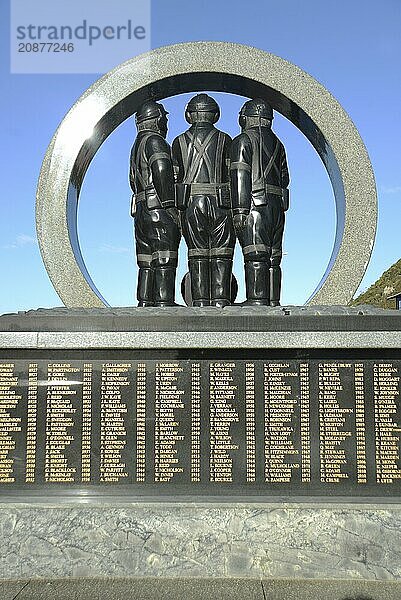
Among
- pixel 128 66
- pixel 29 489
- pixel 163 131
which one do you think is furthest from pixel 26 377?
pixel 128 66

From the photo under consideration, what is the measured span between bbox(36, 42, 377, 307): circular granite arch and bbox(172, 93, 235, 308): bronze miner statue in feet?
3.84

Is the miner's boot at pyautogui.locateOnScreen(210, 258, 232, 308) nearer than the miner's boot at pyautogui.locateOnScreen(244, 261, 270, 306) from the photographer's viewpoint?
No

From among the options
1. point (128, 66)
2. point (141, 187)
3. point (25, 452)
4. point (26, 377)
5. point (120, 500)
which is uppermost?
point (128, 66)

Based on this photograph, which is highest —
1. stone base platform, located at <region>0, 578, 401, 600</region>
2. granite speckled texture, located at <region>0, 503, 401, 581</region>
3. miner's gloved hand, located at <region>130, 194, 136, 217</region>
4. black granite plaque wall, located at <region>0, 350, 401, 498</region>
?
miner's gloved hand, located at <region>130, 194, 136, 217</region>

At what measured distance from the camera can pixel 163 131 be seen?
7156 mm

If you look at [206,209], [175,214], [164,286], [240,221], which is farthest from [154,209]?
[240,221]

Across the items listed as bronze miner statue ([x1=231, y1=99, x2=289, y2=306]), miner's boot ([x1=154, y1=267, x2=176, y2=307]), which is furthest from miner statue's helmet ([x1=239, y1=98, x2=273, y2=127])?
miner's boot ([x1=154, y1=267, x2=176, y2=307])

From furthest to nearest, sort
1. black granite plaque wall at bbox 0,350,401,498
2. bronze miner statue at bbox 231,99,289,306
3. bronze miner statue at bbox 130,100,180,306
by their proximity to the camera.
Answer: bronze miner statue at bbox 130,100,180,306 < bronze miner statue at bbox 231,99,289,306 < black granite plaque wall at bbox 0,350,401,498

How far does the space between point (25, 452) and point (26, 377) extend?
0.68 m

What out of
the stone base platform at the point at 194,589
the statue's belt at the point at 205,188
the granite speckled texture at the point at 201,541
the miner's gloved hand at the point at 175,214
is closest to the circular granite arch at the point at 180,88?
the miner's gloved hand at the point at 175,214

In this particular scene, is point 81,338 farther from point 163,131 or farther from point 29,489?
point 163,131

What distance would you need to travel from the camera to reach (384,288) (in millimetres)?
39688

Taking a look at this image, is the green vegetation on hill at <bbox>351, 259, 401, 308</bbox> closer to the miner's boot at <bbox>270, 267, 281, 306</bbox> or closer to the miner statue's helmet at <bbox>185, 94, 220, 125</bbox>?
the miner's boot at <bbox>270, 267, 281, 306</bbox>

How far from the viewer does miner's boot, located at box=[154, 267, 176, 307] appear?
6969 millimetres
